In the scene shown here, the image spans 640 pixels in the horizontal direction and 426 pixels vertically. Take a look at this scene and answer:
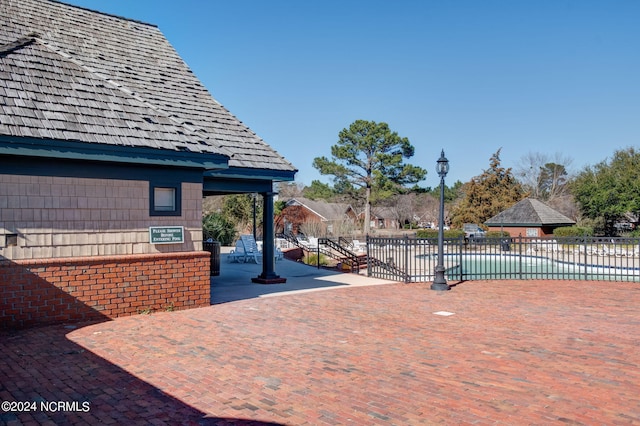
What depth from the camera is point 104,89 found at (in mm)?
9766

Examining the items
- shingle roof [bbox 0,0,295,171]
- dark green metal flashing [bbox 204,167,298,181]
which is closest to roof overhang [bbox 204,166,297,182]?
dark green metal flashing [bbox 204,167,298,181]

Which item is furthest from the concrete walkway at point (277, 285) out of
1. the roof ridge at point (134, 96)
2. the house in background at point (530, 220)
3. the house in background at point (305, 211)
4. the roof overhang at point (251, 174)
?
the house in background at point (305, 211)

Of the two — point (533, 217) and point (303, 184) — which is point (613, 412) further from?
point (303, 184)

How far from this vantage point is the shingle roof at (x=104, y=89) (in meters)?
8.41

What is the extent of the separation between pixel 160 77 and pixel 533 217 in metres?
33.5

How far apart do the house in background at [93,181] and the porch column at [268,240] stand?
1.60m

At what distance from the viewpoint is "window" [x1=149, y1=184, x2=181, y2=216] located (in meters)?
9.28

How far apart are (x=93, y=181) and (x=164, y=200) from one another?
52.9 inches

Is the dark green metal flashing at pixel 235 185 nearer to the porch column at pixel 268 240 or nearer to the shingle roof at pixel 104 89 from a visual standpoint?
the porch column at pixel 268 240

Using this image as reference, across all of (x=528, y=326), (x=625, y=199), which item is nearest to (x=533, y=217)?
(x=625, y=199)

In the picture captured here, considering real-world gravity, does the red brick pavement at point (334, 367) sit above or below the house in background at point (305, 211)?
below

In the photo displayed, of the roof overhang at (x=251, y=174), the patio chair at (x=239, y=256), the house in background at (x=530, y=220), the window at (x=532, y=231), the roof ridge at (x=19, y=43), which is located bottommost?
the patio chair at (x=239, y=256)

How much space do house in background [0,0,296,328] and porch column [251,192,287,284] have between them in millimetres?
1602

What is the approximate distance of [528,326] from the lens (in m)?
8.33
